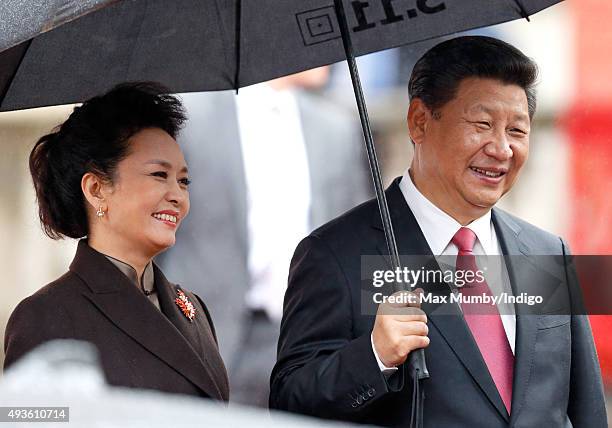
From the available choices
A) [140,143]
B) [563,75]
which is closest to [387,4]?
[140,143]

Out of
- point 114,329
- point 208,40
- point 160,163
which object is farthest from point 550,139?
point 114,329

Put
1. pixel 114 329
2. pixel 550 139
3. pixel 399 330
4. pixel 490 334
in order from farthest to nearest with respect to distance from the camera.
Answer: pixel 550 139 → pixel 490 334 → pixel 114 329 → pixel 399 330

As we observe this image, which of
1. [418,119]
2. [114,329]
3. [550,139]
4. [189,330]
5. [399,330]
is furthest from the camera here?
[550,139]

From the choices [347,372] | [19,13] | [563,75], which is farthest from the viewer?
[563,75]

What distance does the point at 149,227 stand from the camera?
9.75ft

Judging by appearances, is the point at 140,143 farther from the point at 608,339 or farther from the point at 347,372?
the point at 608,339

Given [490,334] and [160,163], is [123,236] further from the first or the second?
[490,334]

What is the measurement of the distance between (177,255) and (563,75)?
5.36 feet

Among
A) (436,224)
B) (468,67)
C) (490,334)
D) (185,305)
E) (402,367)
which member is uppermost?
(468,67)

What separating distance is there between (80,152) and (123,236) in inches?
9.2

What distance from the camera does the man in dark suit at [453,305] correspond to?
2.79 m

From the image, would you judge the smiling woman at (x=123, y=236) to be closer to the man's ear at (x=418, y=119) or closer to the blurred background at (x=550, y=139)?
the man's ear at (x=418, y=119)

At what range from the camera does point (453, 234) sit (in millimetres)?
3072

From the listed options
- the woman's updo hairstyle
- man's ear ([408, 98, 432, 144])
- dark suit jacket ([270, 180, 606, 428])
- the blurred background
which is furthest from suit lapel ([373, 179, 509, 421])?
the blurred background
